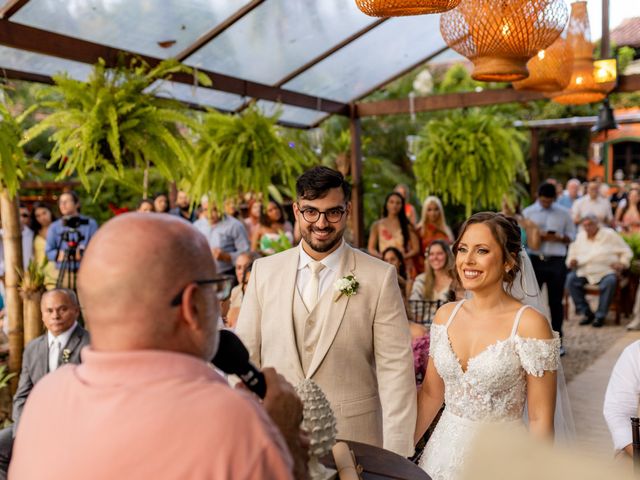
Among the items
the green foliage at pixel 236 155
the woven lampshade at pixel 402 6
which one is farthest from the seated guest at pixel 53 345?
the woven lampshade at pixel 402 6

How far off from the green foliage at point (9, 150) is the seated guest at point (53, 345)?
74cm

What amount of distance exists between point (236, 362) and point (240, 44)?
5.49 m

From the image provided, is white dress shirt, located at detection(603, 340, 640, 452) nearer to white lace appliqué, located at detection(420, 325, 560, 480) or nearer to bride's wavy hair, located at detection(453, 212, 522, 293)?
white lace appliqué, located at detection(420, 325, 560, 480)

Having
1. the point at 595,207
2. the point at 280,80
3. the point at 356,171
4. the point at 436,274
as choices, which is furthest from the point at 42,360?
the point at 595,207

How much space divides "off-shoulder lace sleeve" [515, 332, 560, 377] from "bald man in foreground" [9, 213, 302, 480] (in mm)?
1575

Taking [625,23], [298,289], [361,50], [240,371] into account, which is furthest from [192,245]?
[625,23]

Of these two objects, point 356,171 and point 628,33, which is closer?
point 356,171

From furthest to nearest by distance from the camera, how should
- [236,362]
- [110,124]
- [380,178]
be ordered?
[380,178]
[110,124]
[236,362]

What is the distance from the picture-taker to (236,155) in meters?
5.95

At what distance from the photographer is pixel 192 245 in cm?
105

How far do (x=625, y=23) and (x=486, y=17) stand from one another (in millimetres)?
23668

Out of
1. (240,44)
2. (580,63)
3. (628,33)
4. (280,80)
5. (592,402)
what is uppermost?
(628,33)

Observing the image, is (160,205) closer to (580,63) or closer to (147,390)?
(580,63)

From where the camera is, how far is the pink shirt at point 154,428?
907mm
